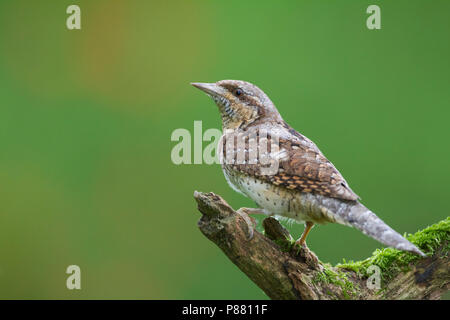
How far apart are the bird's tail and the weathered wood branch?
0.50m

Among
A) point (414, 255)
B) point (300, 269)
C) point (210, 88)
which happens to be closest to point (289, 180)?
point (300, 269)

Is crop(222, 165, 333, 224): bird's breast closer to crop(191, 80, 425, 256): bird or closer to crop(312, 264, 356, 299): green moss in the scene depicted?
crop(191, 80, 425, 256): bird

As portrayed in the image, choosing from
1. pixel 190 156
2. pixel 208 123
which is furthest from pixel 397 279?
pixel 208 123

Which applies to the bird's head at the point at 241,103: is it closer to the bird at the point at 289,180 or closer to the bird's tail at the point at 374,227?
the bird at the point at 289,180

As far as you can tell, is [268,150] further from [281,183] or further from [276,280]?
[276,280]

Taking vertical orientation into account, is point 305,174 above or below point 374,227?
above

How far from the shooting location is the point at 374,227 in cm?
271

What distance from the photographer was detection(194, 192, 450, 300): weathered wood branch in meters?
2.93

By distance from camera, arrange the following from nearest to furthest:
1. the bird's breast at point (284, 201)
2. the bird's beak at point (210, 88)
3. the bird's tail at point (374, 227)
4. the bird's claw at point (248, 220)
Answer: the bird's tail at point (374, 227), the bird's claw at point (248, 220), the bird's breast at point (284, 201), the bird's beak at point (210, 88)

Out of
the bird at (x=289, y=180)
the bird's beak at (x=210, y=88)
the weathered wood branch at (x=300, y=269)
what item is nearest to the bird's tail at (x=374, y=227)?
the bird at (x=289, y=180)

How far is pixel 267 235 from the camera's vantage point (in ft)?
11.3

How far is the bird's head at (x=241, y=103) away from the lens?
12.9 feet

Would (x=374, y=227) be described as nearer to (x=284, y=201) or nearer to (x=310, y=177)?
(x=310, y=177)

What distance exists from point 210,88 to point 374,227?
1.79m
